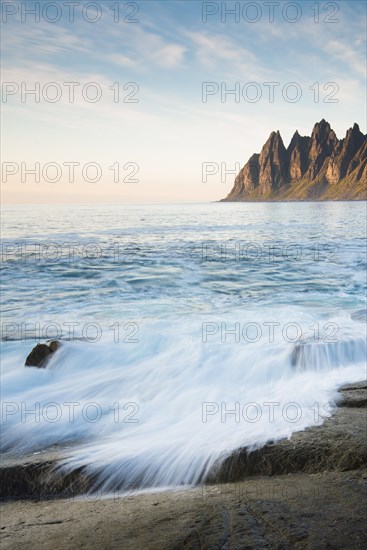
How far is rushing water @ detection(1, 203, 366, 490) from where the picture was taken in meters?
4.75

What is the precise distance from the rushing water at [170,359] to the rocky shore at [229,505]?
0.34 metres

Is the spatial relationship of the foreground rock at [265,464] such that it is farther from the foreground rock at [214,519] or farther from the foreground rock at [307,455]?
the foreground rock at [214,519]

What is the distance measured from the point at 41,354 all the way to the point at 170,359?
231 centimetres

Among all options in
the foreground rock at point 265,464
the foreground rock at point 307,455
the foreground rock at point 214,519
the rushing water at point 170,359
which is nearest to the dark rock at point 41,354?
the rushing water at point 170,359

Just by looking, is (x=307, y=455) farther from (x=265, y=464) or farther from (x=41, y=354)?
(x=41, y=354)

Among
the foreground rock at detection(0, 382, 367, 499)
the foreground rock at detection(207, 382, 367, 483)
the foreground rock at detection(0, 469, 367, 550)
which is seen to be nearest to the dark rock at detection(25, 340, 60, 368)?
the foreground rock at detection(0, 382, 367, 499)

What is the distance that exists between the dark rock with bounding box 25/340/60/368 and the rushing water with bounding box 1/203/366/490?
0.45ft

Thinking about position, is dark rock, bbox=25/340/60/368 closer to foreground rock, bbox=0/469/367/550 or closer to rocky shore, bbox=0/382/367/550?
rocky shore, bbox=0/382/367/550

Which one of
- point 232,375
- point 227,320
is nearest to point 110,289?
point 227,320

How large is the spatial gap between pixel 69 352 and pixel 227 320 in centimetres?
411

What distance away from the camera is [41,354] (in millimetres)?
7684

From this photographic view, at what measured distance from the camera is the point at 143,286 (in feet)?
47.7

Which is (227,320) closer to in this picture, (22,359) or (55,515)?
(22,359)

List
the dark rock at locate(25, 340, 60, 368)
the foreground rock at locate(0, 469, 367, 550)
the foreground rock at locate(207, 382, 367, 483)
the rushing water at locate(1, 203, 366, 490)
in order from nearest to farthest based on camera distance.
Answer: the foreground rock at locate(0, 469, 367, 550) → the foreground rock at locate(207, 382, 367, 483) → the rushing water at locate(1, 203, 366, 490) → the dark rock at locate(25, 340, 60, 368)
